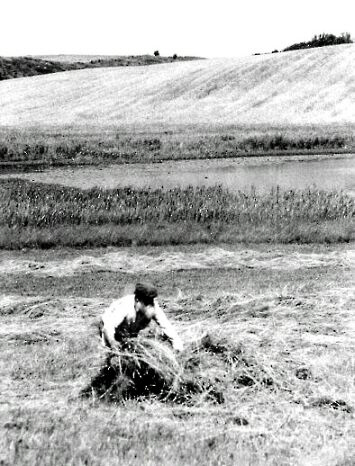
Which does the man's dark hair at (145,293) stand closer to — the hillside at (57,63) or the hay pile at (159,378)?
the hay pile at (159,378)

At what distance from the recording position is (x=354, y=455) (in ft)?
22.3

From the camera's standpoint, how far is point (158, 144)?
36.2m

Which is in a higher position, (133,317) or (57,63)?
(57,63)

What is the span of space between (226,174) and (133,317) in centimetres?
2248

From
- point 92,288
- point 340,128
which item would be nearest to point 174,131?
point 340,128

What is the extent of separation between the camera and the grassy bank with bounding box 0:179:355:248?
1769 cm

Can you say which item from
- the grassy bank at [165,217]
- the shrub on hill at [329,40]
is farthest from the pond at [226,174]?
the shrub on hill at [329,40]

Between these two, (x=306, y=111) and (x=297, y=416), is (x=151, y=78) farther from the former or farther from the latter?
(x=297, y=416)

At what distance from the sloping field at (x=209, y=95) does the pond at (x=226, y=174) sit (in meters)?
9.21

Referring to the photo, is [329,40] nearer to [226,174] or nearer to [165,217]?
[226,174]

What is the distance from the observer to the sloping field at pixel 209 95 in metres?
44.5

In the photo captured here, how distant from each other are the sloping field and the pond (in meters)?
9.21

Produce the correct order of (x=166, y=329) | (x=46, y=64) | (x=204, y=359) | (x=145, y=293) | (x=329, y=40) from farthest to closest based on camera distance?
1. (x=46, y=64)
2. (x=329, y=40)
3. (x=204, y=359)
4. (x=166, y=329)
5. (x=145, y=293)

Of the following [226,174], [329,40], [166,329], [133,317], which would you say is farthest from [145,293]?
[329,40]
